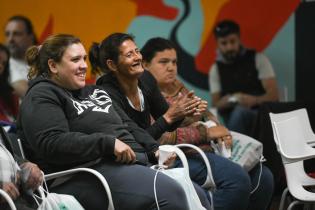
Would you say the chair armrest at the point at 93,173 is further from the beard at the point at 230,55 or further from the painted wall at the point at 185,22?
the painted wall at the point at 185,22

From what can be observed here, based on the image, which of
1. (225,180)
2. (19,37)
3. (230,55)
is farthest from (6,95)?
(225,180)

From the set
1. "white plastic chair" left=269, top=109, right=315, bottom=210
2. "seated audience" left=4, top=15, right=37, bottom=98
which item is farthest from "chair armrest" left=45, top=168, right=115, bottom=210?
"seated audience" left=4, top=15, right=37, bottom=98

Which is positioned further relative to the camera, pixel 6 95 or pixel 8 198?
pixel 6 95

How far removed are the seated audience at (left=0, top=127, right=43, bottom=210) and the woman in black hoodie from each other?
0.14 m

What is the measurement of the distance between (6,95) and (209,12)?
2.13 m

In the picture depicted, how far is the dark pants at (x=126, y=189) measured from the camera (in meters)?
2.97

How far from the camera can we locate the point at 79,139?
2.97 m

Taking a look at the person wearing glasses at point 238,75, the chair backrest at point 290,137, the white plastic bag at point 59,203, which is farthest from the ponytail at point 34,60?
the person wearing glasses at point 238,75

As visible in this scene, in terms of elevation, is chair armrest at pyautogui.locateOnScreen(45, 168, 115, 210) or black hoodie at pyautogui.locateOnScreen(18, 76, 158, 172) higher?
black hoodie at pyautogui.locateOnScreen(18, 76, 158, 172)

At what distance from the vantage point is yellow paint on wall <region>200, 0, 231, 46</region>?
629 centimetres

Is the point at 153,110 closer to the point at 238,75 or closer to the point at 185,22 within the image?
the point at 238,75

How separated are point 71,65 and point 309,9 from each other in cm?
343

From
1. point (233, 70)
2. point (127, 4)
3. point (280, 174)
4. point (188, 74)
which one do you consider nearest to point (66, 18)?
point (127, 4)

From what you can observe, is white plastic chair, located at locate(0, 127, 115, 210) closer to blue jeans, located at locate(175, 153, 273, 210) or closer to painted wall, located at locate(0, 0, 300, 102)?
blue jeans, located at locate(175, 153, 273, 210)
